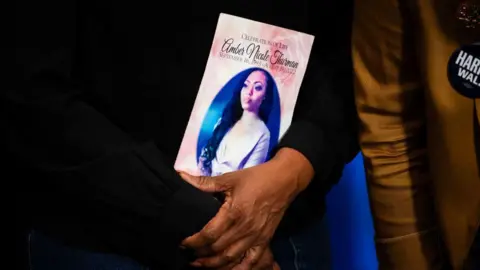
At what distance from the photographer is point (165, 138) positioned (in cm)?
104

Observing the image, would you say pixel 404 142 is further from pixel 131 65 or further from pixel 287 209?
pixel 131 65

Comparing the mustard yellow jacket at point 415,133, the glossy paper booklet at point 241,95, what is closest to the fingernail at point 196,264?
the glossy paper booklet at point 241,95

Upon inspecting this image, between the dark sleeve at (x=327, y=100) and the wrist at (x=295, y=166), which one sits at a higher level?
the dark sleeve at (x=327, y=100)

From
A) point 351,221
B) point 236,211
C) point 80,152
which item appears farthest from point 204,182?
point 351,221

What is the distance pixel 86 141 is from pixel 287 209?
33 cm

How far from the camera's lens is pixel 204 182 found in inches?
40.4

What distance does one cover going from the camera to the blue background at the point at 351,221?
60.2 inches

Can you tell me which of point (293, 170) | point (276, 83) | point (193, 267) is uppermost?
point (276, 83)

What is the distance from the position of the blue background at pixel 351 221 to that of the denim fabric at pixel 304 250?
303mm

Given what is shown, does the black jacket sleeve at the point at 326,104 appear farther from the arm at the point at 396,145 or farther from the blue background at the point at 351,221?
the blue background at the point at 351,221

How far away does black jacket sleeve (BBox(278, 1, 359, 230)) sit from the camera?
112 cm

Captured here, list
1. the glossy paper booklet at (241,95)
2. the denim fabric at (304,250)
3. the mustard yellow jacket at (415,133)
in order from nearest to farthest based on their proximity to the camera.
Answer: the mustard yellow jacket at (415,133) < the glossy paper booklet at (241,95) < the denim fabric at (304,250)

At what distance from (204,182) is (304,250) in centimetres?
24

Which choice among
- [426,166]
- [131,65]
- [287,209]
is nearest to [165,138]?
[131,65]
